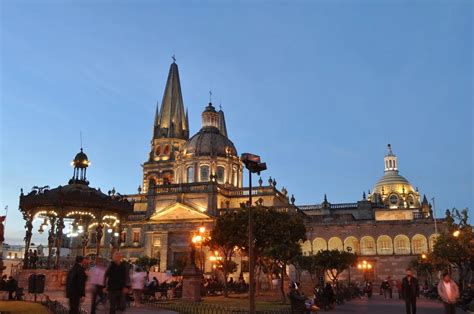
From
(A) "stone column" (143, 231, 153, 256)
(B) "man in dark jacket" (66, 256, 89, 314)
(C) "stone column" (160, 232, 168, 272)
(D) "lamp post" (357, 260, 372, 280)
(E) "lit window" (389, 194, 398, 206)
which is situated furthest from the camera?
(E) "lit window" (389, 194, 398, 206)

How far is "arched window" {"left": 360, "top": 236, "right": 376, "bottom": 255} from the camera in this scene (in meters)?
61.0

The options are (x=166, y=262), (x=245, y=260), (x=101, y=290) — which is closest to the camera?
(x=101, y=290)

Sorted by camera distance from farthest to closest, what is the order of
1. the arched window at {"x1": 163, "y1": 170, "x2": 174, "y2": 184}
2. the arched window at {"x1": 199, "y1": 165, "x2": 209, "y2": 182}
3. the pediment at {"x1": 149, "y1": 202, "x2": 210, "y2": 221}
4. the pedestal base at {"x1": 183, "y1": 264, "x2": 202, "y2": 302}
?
the arched window at {"x1": 163, "y1": 170, "x2": 174, "y2": 184}, the arched window at {"x1": 199, "y1": 165, "x2": 209, "y2": 182}, the pediment at {"x1": 149, "y1": 202, "x2": 210, "y2": 221}, the pedestal base at {"x1": 183, "y1": 264, "x2": 202, "y2": 302}

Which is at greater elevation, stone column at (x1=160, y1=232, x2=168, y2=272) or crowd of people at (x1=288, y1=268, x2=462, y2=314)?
stone column at (x1=160, y1=232, x2=168, y2=272)

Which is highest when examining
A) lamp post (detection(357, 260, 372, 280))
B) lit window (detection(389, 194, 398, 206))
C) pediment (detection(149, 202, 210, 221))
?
lit window (detection(389, 194, 398, 206))

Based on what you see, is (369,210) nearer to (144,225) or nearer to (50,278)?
(144,225)

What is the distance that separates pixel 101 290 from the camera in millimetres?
13758

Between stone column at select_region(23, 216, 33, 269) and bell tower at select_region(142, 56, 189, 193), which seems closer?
stone column at select_region(23, 216, 33, 269)

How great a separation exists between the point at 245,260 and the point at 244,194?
11.5 metres

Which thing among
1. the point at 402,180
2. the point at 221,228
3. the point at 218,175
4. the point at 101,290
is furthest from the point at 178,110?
the point at 101,290

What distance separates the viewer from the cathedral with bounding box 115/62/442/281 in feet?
196

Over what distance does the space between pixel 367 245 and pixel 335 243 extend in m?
4.00

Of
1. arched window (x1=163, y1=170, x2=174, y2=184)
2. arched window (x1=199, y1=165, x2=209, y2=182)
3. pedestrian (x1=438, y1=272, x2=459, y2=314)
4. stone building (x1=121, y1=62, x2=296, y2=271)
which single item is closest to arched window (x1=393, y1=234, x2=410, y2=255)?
stone building (x1=121, y1=62, x2=296, y2=271)

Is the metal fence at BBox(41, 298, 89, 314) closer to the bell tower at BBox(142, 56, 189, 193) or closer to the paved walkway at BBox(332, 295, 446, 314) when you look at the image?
the paved walkway at BBox(332, 295, 446, 314)
